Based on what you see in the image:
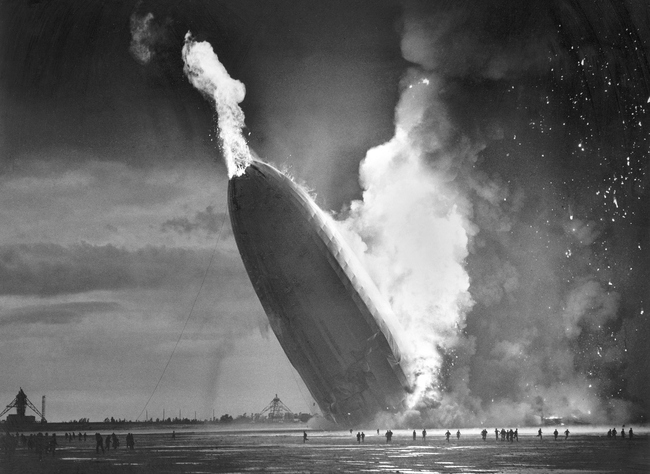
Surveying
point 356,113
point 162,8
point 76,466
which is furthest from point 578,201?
point 76,466

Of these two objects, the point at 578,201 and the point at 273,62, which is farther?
the point at 578,201

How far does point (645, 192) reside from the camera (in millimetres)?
36781

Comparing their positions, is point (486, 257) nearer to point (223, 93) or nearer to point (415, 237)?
point (415, 237)

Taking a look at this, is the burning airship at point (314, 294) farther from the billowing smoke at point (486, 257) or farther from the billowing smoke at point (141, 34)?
the billowing smoke at point (141, 34)

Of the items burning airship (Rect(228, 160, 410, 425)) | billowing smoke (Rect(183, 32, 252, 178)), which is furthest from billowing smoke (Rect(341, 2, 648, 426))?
billowing smoke (Rect(183, 32, 252, 178))

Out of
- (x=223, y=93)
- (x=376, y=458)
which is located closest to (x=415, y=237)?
(x=223, y=93)

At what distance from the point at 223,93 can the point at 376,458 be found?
14.7 m

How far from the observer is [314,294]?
3319cm

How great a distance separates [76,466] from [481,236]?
22.0 metres

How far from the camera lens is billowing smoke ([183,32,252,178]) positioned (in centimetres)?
3127

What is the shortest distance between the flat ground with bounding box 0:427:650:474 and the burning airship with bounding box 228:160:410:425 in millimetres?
2820

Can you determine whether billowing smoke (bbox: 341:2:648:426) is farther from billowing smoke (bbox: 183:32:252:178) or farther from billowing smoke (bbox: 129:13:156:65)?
billowing smoke (bbox: 129:13:156:65)

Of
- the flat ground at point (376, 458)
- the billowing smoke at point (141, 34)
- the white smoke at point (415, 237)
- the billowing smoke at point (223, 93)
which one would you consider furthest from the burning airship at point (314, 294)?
the billowing smoke at point (141, 34)

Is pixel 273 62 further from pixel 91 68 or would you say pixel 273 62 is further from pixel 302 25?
pixel 91 68
